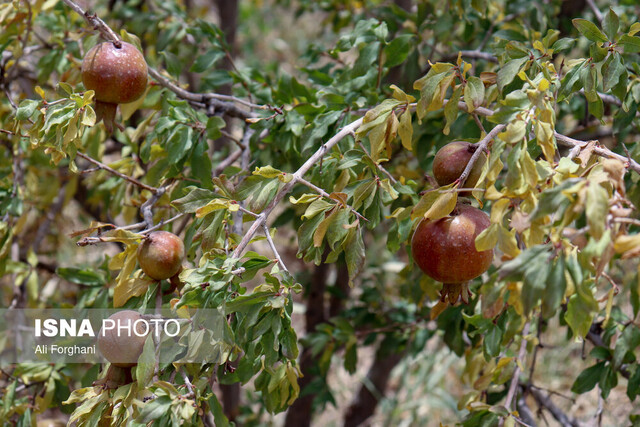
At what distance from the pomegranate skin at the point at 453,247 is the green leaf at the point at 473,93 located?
0.20 m

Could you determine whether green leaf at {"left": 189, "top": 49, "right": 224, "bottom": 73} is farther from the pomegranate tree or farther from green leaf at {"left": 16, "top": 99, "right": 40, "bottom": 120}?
the pomegranate tree

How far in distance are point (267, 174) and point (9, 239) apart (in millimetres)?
959

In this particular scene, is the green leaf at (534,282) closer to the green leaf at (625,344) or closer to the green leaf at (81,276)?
the green leaf at (625,344)

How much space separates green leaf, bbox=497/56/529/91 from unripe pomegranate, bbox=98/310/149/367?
809 millimetres

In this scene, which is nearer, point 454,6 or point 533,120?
point 533,120

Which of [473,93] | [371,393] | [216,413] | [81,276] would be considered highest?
[473,93]

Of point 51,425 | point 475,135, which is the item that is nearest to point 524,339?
point 475,135

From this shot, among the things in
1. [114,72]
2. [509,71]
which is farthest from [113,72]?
[509,71]

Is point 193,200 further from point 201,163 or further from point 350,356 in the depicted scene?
point 350,356

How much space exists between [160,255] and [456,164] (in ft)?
1.90

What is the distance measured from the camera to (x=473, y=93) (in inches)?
45.9

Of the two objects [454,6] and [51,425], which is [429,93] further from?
[51,425]

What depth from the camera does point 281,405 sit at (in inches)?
52.7

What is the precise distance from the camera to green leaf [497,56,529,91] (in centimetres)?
121
